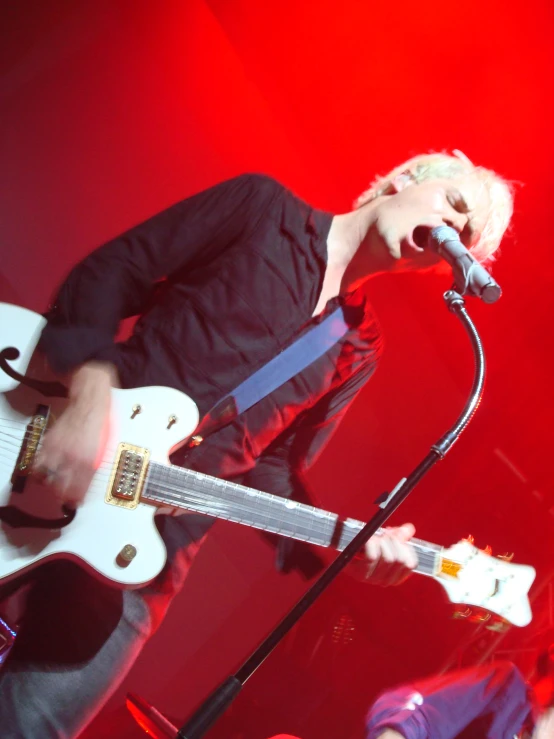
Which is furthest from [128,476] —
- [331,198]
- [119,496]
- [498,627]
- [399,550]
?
[498,627]

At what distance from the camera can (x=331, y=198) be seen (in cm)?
186

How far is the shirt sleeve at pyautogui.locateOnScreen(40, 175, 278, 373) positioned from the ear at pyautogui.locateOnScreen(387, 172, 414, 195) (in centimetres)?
36

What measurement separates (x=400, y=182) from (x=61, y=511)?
1.25 meters

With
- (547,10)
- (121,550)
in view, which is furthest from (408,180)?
(121,550)

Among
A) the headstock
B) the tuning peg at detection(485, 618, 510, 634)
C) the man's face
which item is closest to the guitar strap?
the man's face

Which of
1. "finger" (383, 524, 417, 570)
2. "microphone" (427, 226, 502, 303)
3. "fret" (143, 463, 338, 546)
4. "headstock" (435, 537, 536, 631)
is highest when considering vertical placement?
"microphone" (427, 226, 502, 303)

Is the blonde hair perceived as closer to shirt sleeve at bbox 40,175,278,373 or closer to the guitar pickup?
shirt sleeve at bbox 40,175,278,373

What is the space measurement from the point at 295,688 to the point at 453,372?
120 cm

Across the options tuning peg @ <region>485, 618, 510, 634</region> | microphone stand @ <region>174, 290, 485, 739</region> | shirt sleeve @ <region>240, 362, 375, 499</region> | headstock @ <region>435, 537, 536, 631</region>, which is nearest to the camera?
microphone stand @ <region>174, 290, 485, 739</region>

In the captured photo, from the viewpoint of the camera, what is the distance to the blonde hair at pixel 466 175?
1.61 meters

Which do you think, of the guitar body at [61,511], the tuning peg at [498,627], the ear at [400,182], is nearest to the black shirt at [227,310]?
the guitar body at [61,511]

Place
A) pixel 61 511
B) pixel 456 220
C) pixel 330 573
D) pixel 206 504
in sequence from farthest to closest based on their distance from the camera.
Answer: pixel 456 220, pixel 206 504, pixel 61 511, pixel 330 573

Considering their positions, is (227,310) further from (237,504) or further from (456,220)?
(456,220)

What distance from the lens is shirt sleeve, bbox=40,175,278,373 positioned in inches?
46.2
